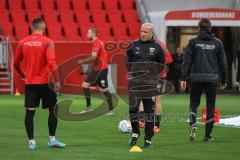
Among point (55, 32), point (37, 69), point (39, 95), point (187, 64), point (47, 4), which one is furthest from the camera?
point (47, 4)

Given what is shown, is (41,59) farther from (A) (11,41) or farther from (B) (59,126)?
(A) (11,41)

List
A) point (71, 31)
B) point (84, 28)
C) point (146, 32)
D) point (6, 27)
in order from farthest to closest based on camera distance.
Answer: point (84, 28), point (71, 31), point (6, 27), point (146, 32)

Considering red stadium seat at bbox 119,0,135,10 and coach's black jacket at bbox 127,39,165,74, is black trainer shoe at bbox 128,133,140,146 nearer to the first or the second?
coach's black jacket at bbox 127,39,165,74

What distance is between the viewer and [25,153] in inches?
461

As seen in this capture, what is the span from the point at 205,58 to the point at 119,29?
19.6 meters

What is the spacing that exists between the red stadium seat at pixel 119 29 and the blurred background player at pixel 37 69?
803 inches

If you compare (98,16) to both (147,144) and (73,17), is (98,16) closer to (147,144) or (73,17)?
(73,17)

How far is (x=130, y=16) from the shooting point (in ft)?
111

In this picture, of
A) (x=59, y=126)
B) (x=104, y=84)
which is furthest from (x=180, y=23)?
(x=59, y=126)

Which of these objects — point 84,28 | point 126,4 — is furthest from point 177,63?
point 84,28

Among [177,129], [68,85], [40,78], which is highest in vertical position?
[40,78]

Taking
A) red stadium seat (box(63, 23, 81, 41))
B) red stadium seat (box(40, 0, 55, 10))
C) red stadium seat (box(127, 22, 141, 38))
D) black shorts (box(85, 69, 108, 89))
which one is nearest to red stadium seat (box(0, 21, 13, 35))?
red stadium seat (box(40, 0, 55, 10))

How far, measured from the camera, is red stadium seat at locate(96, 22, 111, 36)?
32.5 m

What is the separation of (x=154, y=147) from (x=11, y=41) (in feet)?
58.7
